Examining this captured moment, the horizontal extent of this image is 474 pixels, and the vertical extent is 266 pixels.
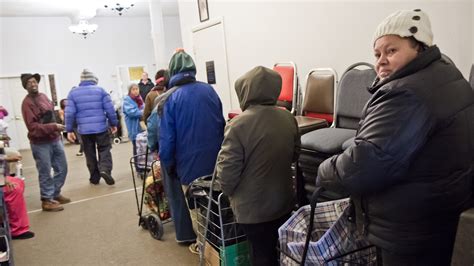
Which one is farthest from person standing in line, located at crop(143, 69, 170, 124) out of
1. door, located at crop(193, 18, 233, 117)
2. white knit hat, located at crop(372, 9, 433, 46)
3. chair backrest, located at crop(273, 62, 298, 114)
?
white knit hat, located at crop(372, 9, 433, 46)

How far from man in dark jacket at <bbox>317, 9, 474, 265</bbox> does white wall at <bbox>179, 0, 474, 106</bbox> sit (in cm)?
118

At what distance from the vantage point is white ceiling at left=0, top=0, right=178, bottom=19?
8.05m

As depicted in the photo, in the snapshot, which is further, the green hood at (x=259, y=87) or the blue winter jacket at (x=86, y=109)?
the blue winter jacket at (x=86, y=109)

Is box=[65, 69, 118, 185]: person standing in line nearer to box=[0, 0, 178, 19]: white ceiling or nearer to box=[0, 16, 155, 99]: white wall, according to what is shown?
box=[0, 0, 178, 19]: white ceiling

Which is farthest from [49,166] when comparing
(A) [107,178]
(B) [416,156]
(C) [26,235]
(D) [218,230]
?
(B) [416,156]

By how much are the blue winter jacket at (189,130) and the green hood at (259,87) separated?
29.5 inches

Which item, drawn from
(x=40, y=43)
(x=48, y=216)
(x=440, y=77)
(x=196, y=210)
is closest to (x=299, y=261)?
(x=440, y=77)

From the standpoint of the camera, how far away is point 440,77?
1238 mm

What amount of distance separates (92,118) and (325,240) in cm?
422

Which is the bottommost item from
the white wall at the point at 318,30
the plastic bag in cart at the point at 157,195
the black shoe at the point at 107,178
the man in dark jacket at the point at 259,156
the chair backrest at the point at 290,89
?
the black shoe at the point at 107,178

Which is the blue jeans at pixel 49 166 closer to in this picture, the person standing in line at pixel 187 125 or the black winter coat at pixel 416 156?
the person standing in line at pixel 187 125

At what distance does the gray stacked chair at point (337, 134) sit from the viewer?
1.89 meters

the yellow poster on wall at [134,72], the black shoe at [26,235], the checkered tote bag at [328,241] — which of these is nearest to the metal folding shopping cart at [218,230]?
the checkered tote bag at [328,241]

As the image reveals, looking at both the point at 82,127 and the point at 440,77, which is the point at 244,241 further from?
the point at 82,127
